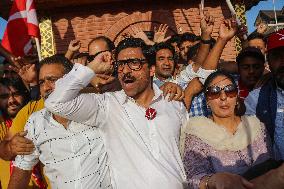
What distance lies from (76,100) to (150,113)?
0.54 meters

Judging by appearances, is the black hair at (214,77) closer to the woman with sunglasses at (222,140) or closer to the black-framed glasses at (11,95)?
the woman with sunglasses at (222,140)

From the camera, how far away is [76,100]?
8.02ft

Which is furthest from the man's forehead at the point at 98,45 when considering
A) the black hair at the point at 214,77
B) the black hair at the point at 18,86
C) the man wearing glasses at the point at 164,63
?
the black hair at the point at 214,77

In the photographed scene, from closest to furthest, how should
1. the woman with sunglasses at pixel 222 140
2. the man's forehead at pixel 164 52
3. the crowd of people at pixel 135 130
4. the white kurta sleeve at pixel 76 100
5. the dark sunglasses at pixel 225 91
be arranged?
the white kurta sleeve at pixel 76 100, the crowd of people at pixel 135 130, the woman with sunglasses at pixel 222 140, the dark sunglasses at pixel 225 91, the man's forehead at pixel 164 52

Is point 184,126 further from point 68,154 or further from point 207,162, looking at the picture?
point 68,154

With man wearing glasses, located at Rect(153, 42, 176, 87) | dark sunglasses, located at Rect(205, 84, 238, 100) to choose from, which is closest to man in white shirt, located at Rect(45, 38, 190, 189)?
dark sunglasses, located at Rect(205, 84, 238, 100)

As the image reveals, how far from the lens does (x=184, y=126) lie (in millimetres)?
2830

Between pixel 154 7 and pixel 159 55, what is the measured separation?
507 cm

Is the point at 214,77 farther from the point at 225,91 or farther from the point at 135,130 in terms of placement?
the point at 135,130

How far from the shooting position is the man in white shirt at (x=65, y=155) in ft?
8.30

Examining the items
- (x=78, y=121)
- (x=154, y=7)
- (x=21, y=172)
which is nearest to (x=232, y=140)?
(x=78, y=121)

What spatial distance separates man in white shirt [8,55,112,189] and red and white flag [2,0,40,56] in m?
4.20

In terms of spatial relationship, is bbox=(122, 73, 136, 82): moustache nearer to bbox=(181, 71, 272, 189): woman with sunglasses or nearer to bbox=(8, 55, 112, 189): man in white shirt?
bbox=(8, 55, 112, 189): man in white shirt

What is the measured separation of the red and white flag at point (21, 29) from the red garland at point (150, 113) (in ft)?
14.6
